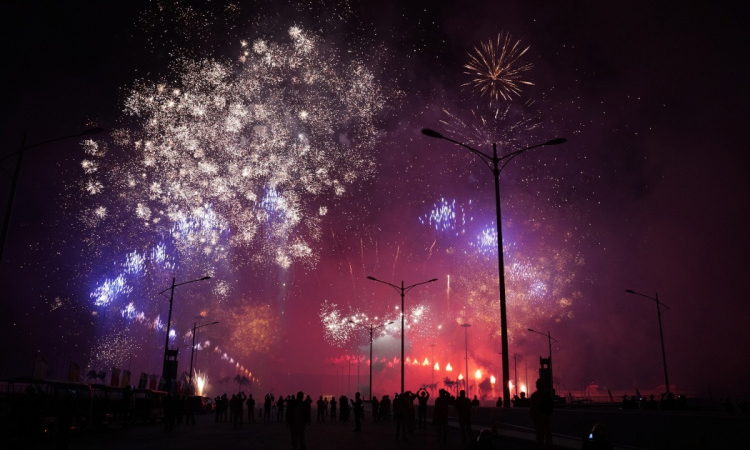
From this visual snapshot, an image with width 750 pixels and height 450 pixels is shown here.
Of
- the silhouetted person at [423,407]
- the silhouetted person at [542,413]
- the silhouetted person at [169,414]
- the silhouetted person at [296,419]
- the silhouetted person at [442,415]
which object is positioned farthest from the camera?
the silhouetted person at [423,407]

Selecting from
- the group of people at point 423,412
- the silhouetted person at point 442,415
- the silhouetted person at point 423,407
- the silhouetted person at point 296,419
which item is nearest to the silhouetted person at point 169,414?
the group of people at point 423,412

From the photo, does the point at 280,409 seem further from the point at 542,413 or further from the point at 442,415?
the point at 542,413

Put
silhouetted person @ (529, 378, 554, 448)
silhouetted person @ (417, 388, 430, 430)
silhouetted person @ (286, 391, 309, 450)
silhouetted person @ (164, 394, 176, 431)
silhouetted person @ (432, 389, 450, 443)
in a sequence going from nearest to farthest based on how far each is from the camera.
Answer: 1. silhouetted person @ (529, 378, 554, 448)
2. silhouetted person @ (286, 391, 309, 450)
3. silhouetted person @ (432, 389, 450, 443)
4. silhouetted person @ (164, 394, 176, 431)
5. silhouetted person @ (417, 388, 430, 430)

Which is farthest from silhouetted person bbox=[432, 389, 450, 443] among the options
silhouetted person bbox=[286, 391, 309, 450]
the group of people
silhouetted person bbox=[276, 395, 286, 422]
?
silhouetted person bbox=[276, 395, 286, 422]

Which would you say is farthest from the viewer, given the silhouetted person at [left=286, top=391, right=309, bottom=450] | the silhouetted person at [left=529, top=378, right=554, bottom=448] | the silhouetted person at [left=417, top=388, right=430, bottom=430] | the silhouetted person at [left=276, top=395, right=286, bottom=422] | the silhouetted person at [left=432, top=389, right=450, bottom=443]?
the silhouetted person at [left=276, top=395, right=286, bottom=422]

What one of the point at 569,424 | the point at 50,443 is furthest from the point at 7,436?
the point at 569,424

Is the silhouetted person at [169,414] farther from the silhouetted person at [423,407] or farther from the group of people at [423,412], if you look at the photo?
the silhouetted person at [423,407]

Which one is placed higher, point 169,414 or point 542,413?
point 542,413

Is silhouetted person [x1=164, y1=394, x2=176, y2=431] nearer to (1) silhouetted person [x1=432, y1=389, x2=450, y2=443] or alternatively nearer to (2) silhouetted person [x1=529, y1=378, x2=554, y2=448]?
(1) silhouetted person [x1=432, y1=389, x2=450, y2=443]

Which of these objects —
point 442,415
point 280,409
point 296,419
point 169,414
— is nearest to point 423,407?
point 442,415

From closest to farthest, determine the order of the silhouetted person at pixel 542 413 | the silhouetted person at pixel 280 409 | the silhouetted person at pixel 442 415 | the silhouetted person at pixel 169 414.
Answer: the silhouetted person at pixel 542 413 → the silhouetted person at pixel 442 415 → the silhouetted person at pixel 169 414 → the silhouetted person at pixel 280 409

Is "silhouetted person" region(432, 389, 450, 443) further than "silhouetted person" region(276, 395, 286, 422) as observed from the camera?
No
